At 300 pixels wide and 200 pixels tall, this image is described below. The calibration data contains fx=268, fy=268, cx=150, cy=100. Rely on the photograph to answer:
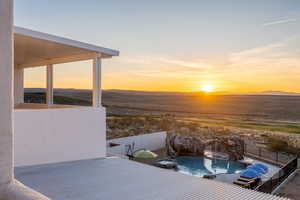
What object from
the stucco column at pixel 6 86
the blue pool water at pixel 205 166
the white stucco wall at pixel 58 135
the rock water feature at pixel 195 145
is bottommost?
the blue pool water at pixel 205 166

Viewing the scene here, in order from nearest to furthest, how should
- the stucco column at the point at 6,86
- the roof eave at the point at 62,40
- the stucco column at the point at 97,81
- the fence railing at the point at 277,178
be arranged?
the stucco column at the point at 6,86 → the roof eave at the point at 62,40 → the stucco column at the point at 97,81 → the fence railing at the point at 277,178

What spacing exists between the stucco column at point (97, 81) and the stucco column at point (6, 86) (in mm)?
5773

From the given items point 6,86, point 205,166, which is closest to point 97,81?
point 6,86

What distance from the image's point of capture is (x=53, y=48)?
8.90 m

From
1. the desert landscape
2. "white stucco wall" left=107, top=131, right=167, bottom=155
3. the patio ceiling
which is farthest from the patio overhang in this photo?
"white stucco wall" left=107, top=131, right=167, bottom=155

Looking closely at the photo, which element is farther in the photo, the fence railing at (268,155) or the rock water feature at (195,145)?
the rock water feature at (195,145)

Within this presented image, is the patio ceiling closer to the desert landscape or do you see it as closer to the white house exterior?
the white house exterior

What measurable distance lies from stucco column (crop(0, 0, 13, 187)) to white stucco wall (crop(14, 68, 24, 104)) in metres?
11.9

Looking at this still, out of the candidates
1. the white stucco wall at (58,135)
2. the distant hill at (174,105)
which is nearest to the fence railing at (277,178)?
the white stucco wall at (58,135)

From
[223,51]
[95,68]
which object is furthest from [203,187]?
[223,51]

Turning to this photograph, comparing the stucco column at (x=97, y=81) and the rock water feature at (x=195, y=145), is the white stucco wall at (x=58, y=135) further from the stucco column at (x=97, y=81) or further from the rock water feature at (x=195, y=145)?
the rock water feature at (x=195, y=145)

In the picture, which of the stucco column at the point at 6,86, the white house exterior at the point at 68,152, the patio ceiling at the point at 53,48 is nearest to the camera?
the stucco column at the point at 6,86

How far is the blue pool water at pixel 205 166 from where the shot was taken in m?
17.0

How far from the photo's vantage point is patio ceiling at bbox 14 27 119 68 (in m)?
7.42
